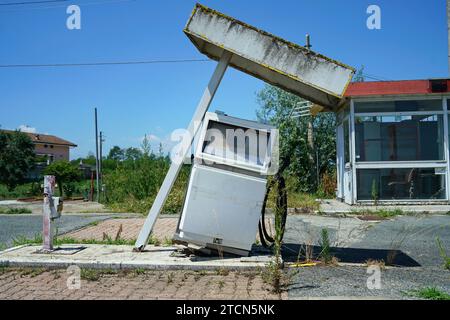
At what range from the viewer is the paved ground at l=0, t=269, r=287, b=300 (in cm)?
453

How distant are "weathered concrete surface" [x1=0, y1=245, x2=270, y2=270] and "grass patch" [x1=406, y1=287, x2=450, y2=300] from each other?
181 centimetres

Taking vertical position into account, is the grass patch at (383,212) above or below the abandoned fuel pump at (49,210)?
below

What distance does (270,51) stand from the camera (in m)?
5.83

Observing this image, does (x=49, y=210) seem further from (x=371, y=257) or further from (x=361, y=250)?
Answer: (x=361, y=250)

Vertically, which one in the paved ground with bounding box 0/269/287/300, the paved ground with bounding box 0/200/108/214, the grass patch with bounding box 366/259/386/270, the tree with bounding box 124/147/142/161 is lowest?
the paved ground with bounding box 0/269/287/300

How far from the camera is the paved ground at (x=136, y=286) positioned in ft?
14.9

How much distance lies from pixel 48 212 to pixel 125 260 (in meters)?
1.48

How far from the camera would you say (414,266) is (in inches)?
235

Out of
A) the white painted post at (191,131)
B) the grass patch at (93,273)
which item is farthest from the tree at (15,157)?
the grass patch at (93,273)

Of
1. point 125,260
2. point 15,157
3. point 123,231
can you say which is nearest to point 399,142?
point 123,231

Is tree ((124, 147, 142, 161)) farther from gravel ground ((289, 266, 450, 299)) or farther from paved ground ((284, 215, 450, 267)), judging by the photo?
gravel ground ((289, 266, 450, 299))

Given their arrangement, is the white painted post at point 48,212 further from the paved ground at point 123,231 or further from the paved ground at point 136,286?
the paved ground at point 123,231

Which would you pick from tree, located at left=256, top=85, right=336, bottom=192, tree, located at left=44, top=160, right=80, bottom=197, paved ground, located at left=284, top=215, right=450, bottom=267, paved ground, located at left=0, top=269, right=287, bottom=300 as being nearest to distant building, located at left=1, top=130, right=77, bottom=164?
tree, located at left=44, top=160, right=80, bottom=197

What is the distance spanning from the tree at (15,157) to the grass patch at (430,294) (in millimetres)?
41377
